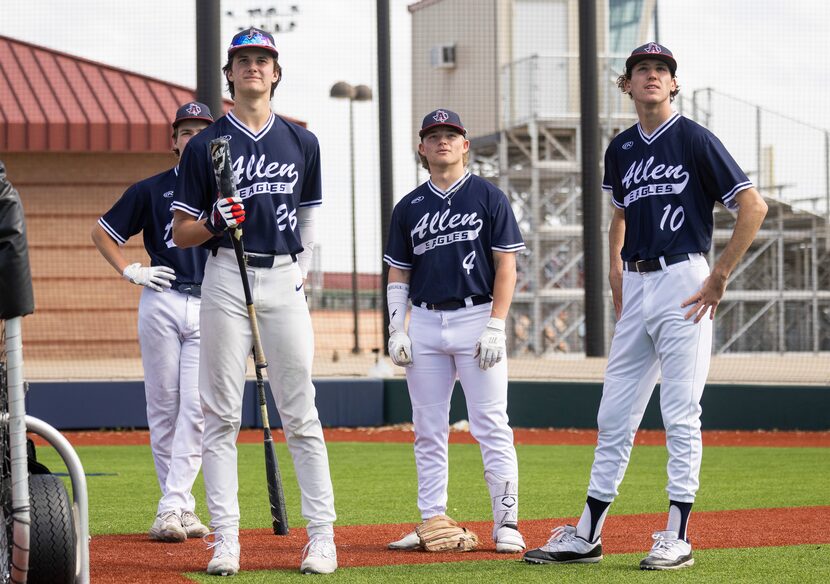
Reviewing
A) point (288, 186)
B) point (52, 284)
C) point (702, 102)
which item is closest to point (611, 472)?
point (288, 186)

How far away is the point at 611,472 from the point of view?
487 centimetres

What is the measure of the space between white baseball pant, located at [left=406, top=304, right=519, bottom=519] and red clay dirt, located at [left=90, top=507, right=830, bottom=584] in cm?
37

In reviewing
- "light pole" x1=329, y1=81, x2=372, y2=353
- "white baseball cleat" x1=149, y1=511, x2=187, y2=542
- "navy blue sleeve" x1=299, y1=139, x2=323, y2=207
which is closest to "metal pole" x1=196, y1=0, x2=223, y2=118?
"light pole" x1=329, y1=81, x2=372, y2=353

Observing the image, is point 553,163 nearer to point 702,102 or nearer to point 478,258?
point 702,102

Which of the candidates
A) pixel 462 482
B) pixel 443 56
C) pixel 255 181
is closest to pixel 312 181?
pixel 255 181

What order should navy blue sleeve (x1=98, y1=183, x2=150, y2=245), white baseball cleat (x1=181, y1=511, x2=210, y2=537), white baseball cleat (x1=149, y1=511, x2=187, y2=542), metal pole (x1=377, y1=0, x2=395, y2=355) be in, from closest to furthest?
white baseball cleat (x1=149, y1=511, x2=187, y2=542), white baseball cleat (x1=181, y1=511, x2=210, y2=537), navy blue sleeve (x1=98, y1=183, x2=150, y2=245), metal pole (x1=377, y1=0, x2=395, y2=355)

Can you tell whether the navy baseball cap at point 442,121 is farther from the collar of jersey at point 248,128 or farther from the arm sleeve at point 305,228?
the collar of jersey at point 248,128

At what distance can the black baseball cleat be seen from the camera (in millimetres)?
4871

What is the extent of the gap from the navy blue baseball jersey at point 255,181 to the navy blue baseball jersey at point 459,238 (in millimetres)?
847

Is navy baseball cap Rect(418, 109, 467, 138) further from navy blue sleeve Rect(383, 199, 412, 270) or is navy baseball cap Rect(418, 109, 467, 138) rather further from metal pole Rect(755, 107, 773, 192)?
metal pole Rect(755, 107, 773, 192)

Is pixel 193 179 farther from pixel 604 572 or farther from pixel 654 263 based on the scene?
pixel 604 572

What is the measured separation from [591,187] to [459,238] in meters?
8.82

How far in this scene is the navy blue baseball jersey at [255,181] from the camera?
187 inches

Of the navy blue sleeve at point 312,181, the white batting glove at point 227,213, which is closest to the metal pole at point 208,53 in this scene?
the navy blue sleeve at point 312,181
